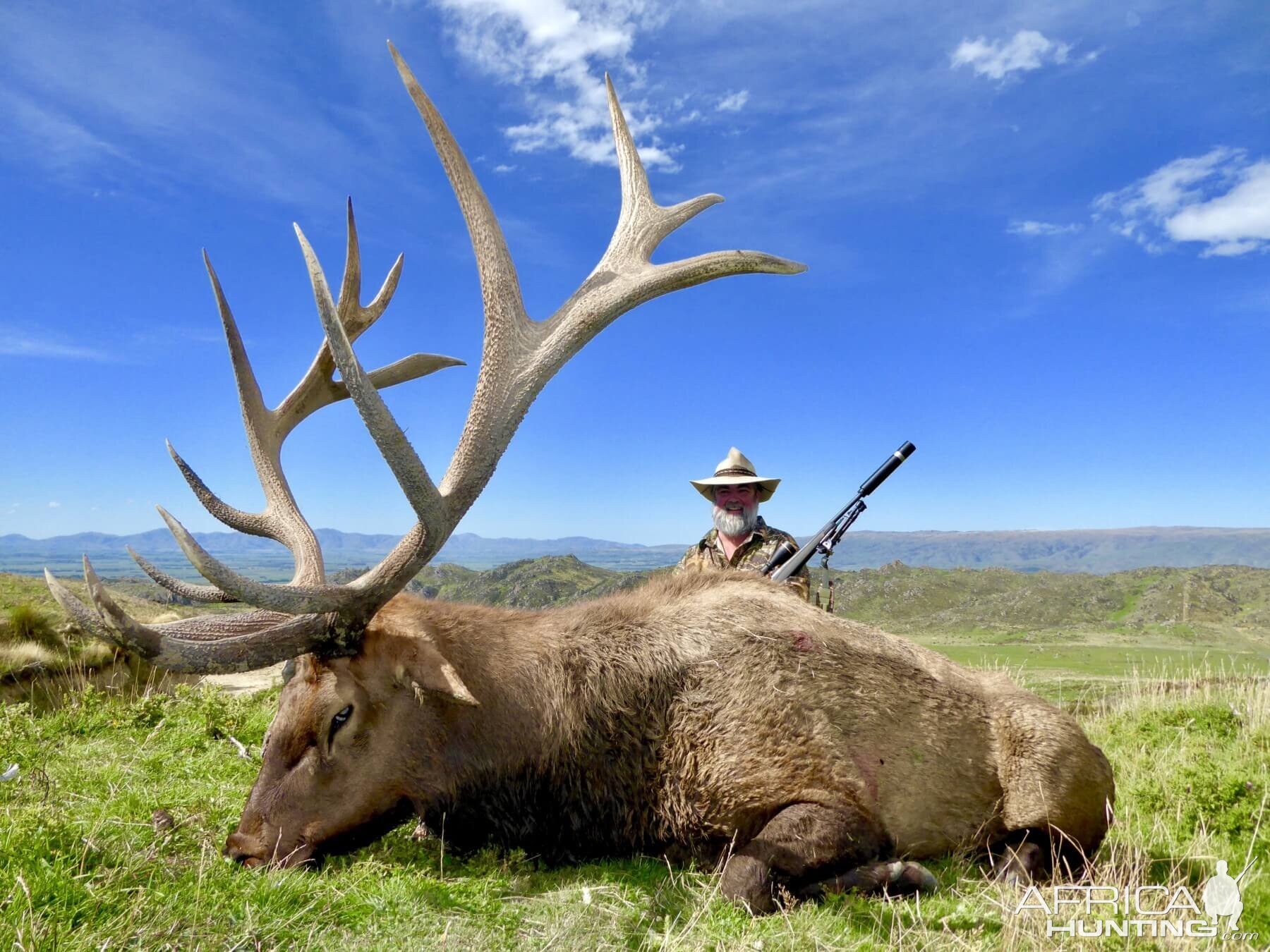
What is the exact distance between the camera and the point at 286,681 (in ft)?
13.4

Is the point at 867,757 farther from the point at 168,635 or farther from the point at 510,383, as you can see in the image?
the point at 168,635

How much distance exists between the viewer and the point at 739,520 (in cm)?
836

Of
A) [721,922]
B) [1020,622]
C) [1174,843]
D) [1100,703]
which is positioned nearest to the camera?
[721,922]

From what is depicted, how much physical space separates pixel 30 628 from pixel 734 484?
830 cm

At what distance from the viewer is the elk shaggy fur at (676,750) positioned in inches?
146

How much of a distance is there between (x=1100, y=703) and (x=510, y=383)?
10.0 metres

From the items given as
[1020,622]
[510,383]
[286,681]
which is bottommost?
[1020,622]

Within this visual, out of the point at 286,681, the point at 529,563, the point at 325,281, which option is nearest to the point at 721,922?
the point at 286,681

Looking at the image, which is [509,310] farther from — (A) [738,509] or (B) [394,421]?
(A) [738,509]

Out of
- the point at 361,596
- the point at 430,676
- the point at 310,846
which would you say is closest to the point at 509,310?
the point at 361,596

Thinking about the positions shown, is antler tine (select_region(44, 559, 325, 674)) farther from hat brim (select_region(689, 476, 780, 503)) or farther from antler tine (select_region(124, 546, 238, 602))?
hat brim (select_region(689, 476, 780, 503))

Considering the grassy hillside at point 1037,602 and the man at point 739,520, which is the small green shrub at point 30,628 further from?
the grassy hillside at point 1037,602

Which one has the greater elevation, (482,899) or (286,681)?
(286,681)

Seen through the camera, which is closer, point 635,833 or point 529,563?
point 635,833
